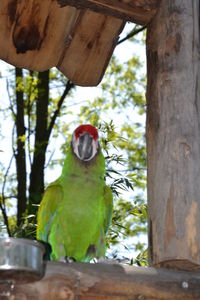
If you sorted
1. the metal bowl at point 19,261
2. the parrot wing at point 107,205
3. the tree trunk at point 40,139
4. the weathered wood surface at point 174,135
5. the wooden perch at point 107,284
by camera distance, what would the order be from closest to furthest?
the metal bowl at point 19,261, the wooden perch at point 107,284, the weathered wood surface at point 174,135, the parrot wing at point 107,205, the tree trunk at point 40,139

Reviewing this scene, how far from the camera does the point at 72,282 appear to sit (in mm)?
2098

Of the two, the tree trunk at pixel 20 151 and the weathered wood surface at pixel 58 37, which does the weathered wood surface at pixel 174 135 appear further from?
the tree trunk at pixel 20 151

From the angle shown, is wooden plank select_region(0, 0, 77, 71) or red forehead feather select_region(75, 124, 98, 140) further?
red forehead feather select_region(75, 124, 98, 140)

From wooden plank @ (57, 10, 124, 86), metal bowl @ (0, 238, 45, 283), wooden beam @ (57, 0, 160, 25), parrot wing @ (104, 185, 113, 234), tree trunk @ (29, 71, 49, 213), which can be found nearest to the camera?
metal bowl @ (0, 238, 45, 283)

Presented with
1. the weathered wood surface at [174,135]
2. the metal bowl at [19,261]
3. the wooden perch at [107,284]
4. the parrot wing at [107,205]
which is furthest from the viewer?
the parrot wing at [107,205]

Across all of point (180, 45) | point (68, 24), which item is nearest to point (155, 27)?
point (180, 45)

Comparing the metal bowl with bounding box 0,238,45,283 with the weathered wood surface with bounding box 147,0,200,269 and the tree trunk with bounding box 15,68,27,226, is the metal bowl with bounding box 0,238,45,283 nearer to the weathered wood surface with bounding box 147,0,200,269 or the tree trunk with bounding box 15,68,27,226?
the weathered wood surface with bounding box 147,0,200,269

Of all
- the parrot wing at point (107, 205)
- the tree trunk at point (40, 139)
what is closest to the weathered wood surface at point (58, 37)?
the parrot wing at point (107, 205)

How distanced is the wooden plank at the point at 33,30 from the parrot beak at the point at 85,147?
1.58ft

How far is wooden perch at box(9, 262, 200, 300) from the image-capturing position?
2070mm

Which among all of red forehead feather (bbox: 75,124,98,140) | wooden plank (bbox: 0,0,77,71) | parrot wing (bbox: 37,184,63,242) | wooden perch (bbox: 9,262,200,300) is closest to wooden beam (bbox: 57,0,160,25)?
wooden plank (bbox: 0,0,77,71)

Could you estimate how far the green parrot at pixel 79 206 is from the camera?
3.27 m

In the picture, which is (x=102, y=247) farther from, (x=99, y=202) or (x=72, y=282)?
(x=72, y=282)

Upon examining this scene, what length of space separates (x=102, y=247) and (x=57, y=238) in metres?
0.30
